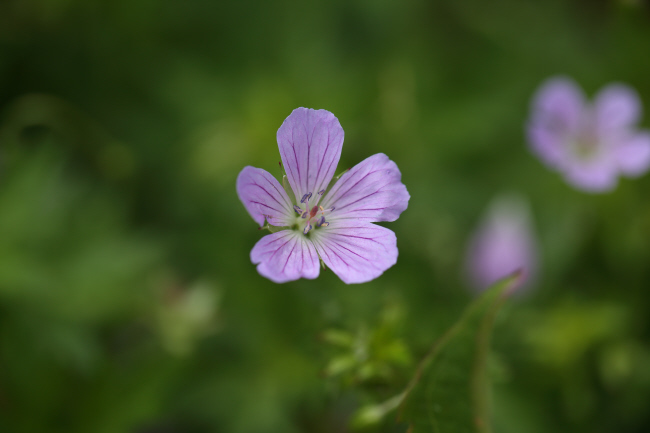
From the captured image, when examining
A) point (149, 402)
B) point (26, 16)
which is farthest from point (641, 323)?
point (26, 16)

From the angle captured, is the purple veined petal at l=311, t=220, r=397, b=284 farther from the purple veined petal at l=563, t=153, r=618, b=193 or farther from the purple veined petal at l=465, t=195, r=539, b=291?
the purple veined petal at l=465, t=195, r=539, b=291

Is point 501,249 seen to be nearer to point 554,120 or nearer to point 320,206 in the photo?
point 554,120

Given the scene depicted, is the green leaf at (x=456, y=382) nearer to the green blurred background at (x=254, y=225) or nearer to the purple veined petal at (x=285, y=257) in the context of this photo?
the green blurred background at (x=254, y=225)

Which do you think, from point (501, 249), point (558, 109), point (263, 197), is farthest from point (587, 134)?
point (263, 197)

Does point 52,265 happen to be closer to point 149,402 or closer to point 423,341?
point 149,402

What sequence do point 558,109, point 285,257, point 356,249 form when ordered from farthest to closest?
1. point 558,109
2. point 356,249
3. point 285,257

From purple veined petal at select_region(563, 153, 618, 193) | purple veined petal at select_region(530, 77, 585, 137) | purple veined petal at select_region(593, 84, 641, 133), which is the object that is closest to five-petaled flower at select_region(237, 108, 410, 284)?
purple veined petal at select_region(563, 153, 618, 193)

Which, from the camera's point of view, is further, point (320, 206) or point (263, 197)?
point (320, 206)

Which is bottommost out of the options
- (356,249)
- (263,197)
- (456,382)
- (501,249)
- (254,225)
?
(456,382)
